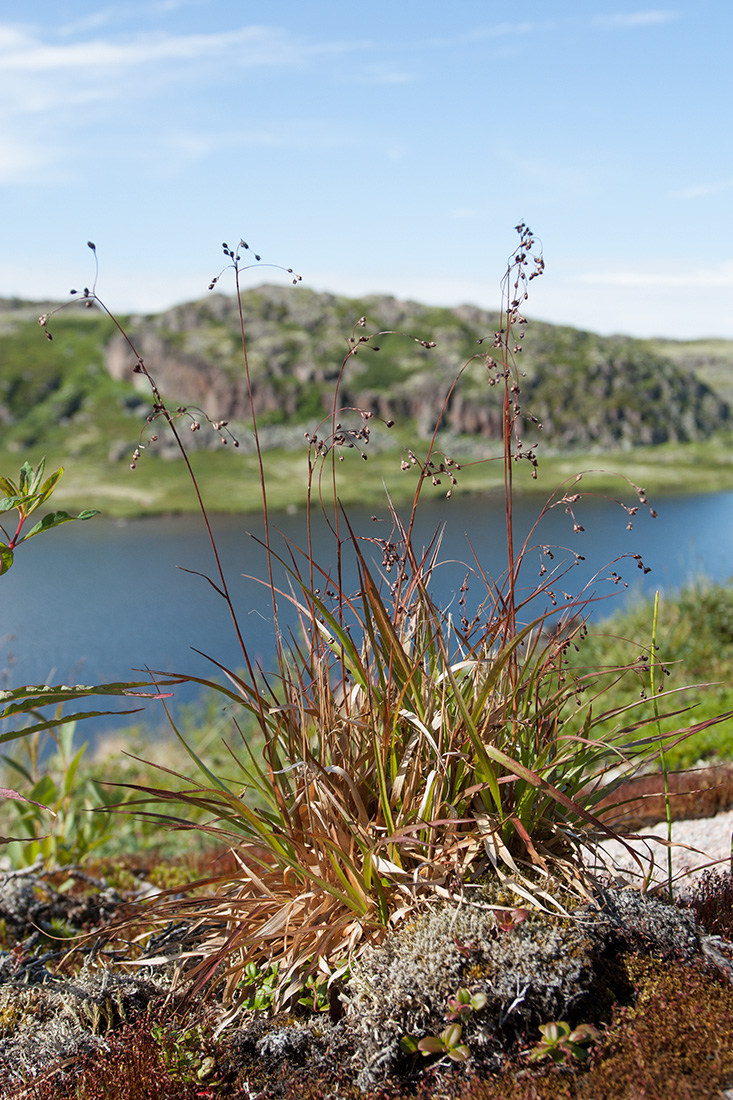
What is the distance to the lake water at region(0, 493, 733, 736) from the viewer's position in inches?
643

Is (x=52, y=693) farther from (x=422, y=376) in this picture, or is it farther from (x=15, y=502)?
(x=422, y=376)

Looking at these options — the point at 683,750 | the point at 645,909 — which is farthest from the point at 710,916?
the point at 683,750

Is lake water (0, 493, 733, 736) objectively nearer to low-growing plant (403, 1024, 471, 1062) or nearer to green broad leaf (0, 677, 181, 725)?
green broad leaf (0, 677, 181, 725)

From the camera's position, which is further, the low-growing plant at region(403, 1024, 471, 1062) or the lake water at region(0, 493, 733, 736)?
the lake water at region(0, 493, 733, 736)

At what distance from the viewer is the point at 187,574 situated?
25.0 metres

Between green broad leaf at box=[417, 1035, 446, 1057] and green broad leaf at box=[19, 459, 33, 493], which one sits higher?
green broad leaf at box=[19, 459, 33, 493]

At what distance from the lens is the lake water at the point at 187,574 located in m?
16.3

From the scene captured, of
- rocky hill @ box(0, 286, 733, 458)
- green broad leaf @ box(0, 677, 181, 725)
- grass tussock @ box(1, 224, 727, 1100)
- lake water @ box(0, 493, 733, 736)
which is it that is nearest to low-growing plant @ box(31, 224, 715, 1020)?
grass tussock @ box(1, 224, 727, 1100)

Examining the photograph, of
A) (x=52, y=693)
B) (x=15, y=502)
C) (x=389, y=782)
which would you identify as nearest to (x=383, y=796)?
(x=389, y=782)

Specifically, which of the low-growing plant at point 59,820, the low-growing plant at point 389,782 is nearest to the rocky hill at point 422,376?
the low-growing plant at point 59,820

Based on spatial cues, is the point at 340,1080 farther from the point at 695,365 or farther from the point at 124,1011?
the point at 695,365

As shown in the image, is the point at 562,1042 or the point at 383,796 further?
the point at 383,796

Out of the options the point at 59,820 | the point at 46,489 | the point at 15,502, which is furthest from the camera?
the point at 59,820

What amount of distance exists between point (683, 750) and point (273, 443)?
3631cm
